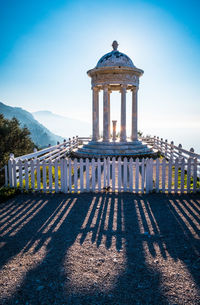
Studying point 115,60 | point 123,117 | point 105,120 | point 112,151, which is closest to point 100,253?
point 112,151

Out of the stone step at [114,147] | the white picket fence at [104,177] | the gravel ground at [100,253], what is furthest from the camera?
the stone step at [114,147]

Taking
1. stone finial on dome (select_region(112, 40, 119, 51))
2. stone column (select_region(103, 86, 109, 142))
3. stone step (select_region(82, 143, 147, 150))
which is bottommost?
stone step (select_region(82, 143, 147, 150))

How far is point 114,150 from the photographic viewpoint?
14094mm

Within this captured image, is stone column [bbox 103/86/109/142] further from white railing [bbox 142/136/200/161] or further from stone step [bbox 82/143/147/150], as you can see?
white railing [bbox 142/136/200/161]

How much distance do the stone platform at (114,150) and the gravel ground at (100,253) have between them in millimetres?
7674

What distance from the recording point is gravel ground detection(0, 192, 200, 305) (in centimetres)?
281

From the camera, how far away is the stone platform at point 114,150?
13891 mm

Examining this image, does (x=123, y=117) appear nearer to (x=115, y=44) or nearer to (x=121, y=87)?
(x=121, y=87)

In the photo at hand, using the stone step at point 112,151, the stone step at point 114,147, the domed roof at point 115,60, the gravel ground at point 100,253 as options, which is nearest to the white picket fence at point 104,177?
the gravel ground at point 100,253

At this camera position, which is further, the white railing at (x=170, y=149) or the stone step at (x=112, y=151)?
the stone step at (x=112, y=151)

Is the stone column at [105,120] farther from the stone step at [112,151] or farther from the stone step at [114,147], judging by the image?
the stone step at [112,151]

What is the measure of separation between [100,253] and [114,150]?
34.9 feet

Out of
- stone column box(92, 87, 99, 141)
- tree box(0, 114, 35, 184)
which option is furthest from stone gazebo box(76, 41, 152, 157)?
tree box(0, 114, 35, 184)

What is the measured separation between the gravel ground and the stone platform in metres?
7.67
